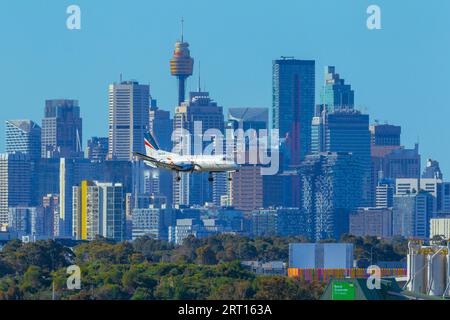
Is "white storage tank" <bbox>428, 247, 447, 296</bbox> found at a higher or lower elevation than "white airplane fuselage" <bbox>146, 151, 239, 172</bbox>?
lower

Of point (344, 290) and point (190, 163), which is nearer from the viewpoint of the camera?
point (344, 290)

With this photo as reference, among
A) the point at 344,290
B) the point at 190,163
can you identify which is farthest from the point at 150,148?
the point at 344,290

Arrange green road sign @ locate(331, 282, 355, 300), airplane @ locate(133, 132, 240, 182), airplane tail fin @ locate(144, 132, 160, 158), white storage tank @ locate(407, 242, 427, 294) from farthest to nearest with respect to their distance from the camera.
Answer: airplane tail fin @ locate(144, 132, 160, 158)
airplane @ locate(133, 132, 240, 182)
white storage tank @ locate(407, 242, 427, 294)
green road sign @ locate(331, 282, 355, 300)

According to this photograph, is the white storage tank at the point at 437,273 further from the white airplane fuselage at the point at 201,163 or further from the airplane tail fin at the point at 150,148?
the airplane tail fin at the point at 150,148

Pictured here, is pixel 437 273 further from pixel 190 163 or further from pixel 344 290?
pixel 190 163

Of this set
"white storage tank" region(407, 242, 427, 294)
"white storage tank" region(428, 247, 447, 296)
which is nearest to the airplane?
"white storage tank" region(407, 242, 427, 294)

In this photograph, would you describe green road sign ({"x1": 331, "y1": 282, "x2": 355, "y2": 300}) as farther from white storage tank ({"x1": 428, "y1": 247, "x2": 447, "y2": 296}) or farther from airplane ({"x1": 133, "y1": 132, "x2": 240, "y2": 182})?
airplane ({"x1": 133, "y1": 132, "x2": 240, "y2": 182})

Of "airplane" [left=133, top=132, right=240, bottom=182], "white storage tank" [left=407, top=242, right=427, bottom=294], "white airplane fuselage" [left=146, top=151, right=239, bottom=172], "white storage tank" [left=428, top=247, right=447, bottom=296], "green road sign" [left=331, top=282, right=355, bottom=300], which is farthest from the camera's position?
"white airplane fuselage" [left=146, top=151, right=239, bottom=172]
